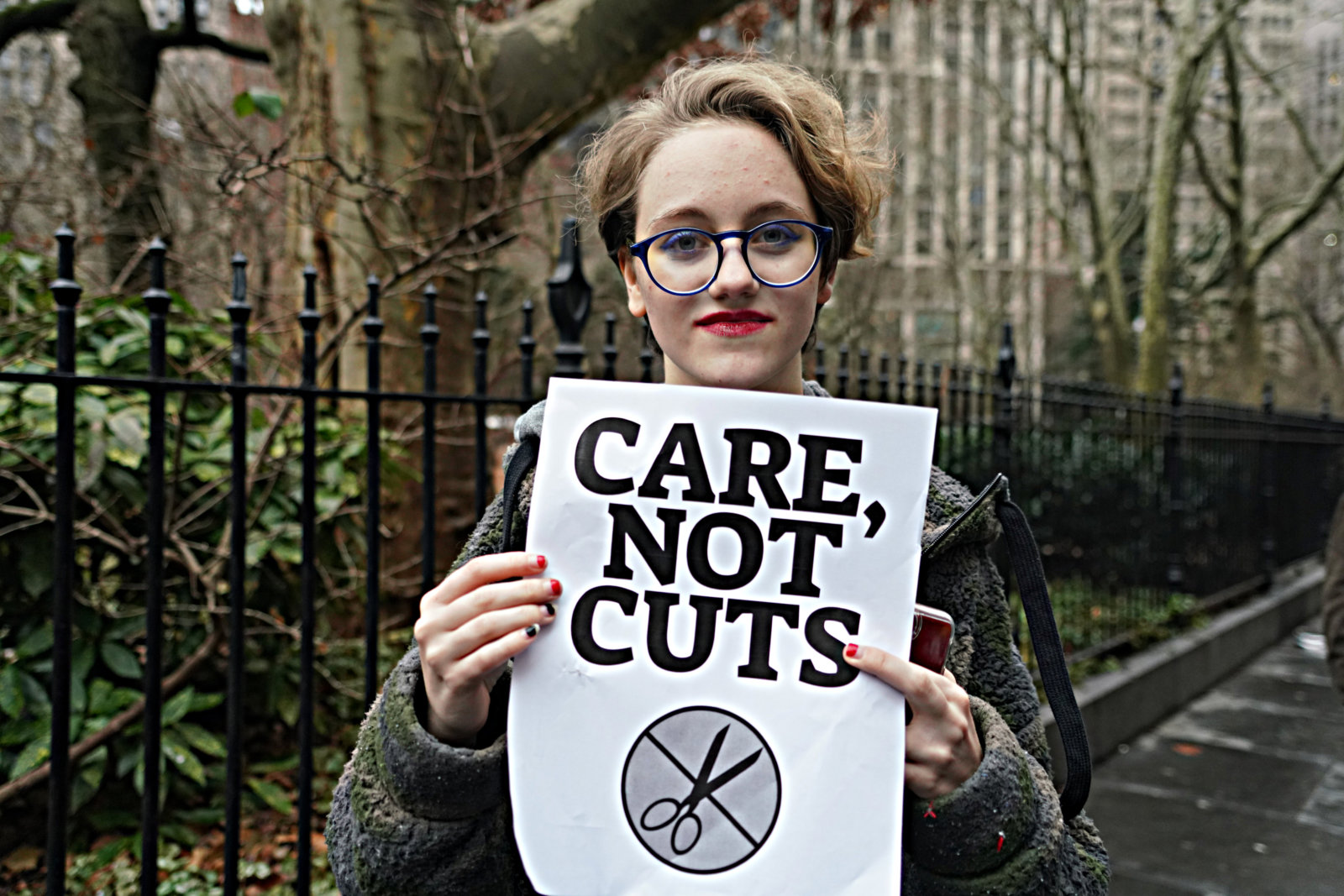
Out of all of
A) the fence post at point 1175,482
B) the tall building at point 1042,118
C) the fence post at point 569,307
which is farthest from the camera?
the tall building at point 1042,118

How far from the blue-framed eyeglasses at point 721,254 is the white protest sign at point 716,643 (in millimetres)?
149

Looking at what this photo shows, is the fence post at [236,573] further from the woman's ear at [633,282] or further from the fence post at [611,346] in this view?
the woman's ear at [633,282]

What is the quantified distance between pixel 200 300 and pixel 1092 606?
553cm

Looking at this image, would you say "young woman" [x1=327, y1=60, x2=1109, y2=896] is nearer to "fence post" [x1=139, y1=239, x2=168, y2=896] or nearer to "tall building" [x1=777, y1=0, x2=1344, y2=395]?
"fence post" [x1=139, y1=239, x2=168, y2=896]

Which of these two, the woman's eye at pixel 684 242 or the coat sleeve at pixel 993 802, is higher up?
the woman's eye at pixel 684 242

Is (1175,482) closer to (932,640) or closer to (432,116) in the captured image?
(432,116)

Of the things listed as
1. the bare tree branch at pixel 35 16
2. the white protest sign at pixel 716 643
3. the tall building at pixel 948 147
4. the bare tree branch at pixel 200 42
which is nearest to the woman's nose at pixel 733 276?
the white protest sign at pixel 716 643

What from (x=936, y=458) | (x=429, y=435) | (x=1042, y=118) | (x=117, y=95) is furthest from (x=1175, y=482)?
(x=1042, y=118)

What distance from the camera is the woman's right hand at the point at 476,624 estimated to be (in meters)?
1.03

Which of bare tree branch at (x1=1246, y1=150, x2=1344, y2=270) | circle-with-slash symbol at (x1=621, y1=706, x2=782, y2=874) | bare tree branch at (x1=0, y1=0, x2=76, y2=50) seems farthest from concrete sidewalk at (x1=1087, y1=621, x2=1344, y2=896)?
bare tree branch at (x1=0, y1=0, x2=76, y2=50)

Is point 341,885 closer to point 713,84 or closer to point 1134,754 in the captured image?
point 713,84

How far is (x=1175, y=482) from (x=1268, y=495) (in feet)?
8.41

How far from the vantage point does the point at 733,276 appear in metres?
1.13

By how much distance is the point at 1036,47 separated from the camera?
1409cm
